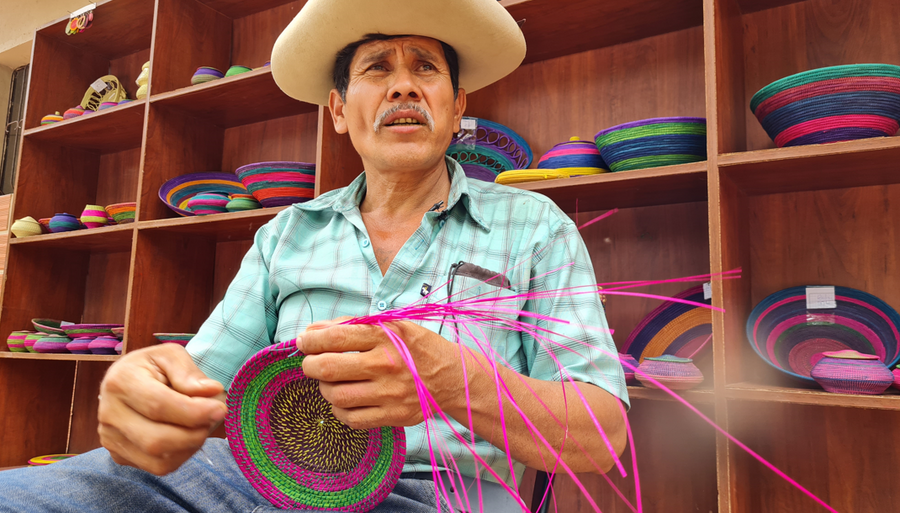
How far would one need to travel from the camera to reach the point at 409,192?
121 centimetres

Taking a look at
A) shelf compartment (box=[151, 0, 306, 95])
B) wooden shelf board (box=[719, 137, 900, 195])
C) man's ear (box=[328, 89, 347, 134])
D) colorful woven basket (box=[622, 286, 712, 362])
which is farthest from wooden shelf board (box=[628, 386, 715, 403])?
shelf compartment (box=[151, 0, 306, 95])

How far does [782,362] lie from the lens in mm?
1359

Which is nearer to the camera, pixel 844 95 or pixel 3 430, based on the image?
pixel 844 95

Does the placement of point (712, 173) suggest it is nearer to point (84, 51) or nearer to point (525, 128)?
point (525, 128)

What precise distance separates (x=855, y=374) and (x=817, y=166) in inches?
17.8

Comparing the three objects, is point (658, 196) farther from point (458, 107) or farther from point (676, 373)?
point (458, 107)

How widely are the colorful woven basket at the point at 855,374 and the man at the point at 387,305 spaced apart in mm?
485

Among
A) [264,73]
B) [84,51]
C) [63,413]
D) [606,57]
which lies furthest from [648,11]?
[63,413]

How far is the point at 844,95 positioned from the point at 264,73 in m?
1.65

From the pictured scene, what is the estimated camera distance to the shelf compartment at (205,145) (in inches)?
86.3

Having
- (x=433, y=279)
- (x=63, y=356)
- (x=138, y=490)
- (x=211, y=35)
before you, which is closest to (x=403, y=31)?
(x=433, y=279)

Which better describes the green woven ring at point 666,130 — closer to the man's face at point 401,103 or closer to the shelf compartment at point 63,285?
the man's face at point 401,103

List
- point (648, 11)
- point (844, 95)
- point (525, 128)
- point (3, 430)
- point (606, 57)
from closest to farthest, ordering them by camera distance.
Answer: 1. point (844, 95)
2. point (648, 11)
3. point (606, 57)
4. point (525, 128)
5. point (3, 430)

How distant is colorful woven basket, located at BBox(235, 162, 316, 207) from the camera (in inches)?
72.2
